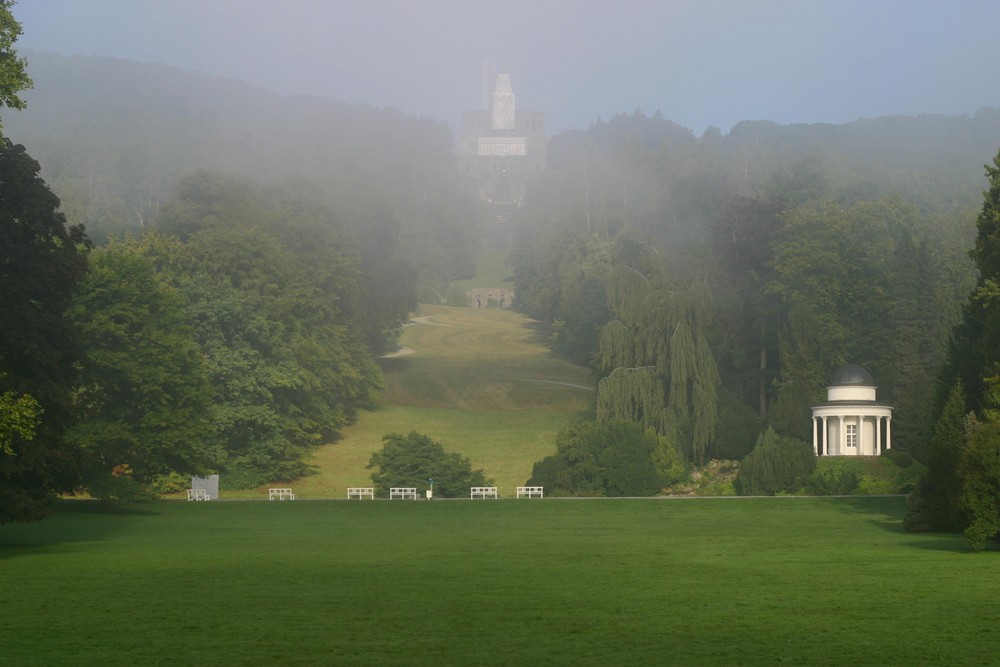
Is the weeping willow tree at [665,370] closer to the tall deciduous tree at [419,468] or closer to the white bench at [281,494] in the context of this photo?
the tall deciduous tree at [419,468]

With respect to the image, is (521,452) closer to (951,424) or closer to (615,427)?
(615,427)

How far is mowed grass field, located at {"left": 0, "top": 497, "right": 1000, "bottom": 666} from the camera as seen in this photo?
576 inches

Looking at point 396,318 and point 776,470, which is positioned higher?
point 396,318

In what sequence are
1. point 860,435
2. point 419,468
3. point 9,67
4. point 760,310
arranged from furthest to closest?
point 760,310
point 860,435
point 419,468
point 9,67

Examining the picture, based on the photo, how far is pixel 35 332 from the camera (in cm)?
3152

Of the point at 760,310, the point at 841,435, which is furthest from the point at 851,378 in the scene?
the point at 760,310

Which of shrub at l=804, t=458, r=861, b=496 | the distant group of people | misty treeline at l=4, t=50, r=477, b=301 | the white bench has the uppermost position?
misty treeline at l=4, t=50, r=477, b=301

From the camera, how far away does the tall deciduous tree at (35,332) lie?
1160 inches

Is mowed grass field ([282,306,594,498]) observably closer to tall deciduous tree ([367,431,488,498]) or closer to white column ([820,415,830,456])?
tall deciduous tree ([367,431,488,498])

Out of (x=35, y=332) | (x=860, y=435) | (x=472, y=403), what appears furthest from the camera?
(x=472, y=403)

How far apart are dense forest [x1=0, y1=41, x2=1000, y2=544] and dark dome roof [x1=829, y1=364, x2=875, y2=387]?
1624mm

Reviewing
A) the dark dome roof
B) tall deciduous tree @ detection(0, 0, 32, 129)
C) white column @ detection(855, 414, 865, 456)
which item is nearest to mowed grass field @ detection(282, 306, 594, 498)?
the dark dome roof

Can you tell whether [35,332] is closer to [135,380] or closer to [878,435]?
[135,380]

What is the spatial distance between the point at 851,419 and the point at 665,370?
8.76 metres
